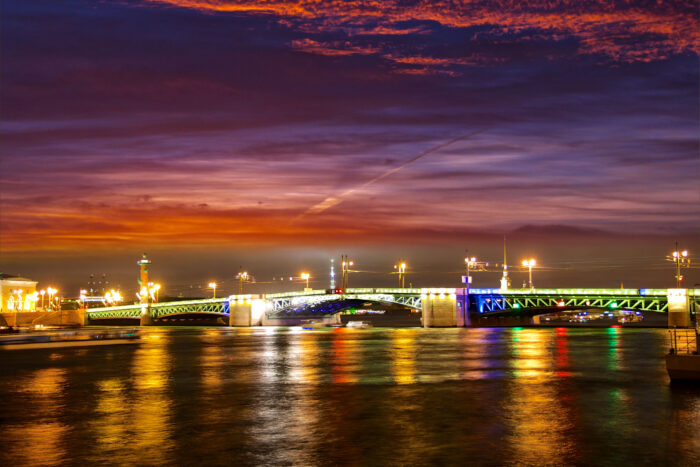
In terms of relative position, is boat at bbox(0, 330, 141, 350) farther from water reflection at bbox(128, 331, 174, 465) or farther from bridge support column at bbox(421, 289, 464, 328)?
bridge support column at bbox(421, 289, 464, 328)

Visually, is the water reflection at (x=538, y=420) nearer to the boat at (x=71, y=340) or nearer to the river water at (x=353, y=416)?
the river water at (x=353, y=416)

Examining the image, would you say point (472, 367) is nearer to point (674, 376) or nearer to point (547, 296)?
point (674, 376)

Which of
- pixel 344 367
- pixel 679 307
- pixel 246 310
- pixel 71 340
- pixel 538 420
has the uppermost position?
pixel 246 310

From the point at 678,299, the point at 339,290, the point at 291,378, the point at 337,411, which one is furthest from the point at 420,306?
the point at 337,411

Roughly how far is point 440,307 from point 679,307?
46.6 metres

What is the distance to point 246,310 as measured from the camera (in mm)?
194875

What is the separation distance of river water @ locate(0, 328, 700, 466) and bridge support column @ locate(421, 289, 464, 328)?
10821 centimetres

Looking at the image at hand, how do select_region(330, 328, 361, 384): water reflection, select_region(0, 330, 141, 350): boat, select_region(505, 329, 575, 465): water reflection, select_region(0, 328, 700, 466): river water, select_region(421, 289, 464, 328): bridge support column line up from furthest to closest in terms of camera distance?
Result: 1. select_region(421, 289, 464, 328): bridge support column
2. select_region(0, 330, 141, 350): boat
3. select_region(330, 328, 361, 384): water reflection
4. select_region(0, 328, 700, 466): river water
5. select_region(505, 329, 575, 465): water reflection

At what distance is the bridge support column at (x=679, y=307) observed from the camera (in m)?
138

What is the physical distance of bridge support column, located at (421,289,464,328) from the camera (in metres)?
162


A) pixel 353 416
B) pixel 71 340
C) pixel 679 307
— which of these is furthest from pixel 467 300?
pixel 353 416

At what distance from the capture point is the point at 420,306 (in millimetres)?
167750

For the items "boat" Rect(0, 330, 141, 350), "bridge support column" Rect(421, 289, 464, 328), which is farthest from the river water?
"bridge support column" Rect(421, 289, 464, 328)

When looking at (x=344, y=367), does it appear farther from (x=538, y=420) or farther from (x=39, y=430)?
(x=39, y=430)
